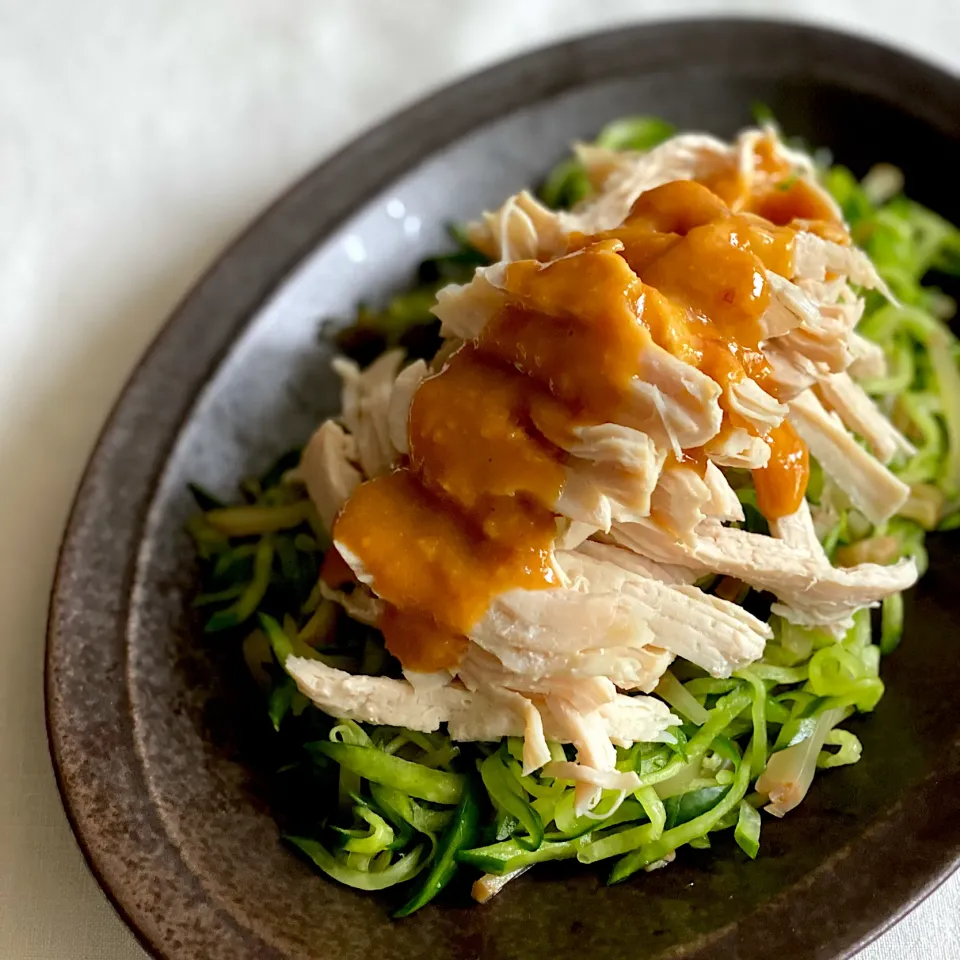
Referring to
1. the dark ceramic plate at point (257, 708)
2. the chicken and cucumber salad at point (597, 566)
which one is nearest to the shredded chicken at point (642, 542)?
the chicken and cucumber salad at point (597, 566)

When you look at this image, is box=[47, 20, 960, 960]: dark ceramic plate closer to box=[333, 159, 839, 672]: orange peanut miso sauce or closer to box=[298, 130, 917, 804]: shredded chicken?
box=[298, 130, 917, 804]: shredded chicken

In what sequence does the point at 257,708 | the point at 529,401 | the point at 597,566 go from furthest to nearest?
the point at 257,708 → the point at 597,566 → the point at 529,401

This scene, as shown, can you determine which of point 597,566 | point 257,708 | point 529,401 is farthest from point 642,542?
point 257,708

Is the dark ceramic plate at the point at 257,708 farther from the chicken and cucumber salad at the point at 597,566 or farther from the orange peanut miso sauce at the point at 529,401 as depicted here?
the orange peanut miso sauce at the point at 529,401

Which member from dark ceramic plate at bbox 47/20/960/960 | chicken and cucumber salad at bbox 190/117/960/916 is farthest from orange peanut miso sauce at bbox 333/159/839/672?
dark ceramic plate at bbox 47/20/960/960

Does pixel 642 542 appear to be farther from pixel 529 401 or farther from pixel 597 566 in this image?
pixel 529 401

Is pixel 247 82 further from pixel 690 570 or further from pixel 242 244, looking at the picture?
pixel 690 570

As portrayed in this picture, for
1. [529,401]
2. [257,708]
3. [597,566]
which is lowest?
[257,708]
